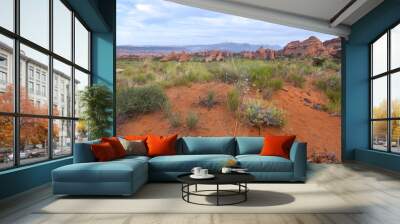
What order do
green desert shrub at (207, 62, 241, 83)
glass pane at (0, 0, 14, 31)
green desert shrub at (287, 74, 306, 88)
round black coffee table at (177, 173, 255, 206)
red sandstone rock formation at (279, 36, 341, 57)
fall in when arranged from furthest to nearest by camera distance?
1. red sandstone rock formation at (279, 36, 341, 57)
2. green desert shrub at (287, 74, 306, 88)
3. green desert shrub at (207, 62, 241, 83)
4. glass pane at (0, 0, 14, 31)
5. round black coffee table at (177, 173, 255, 206)

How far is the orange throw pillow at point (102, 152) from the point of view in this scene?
6026 mm

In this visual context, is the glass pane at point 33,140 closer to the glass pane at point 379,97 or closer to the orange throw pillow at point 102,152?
the orange throw pillow at point 102,152

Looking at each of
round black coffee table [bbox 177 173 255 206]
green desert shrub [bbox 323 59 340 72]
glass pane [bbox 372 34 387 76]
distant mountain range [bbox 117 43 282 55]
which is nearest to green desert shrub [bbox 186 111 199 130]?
distant mountain range [bbox 117 43 282 55]

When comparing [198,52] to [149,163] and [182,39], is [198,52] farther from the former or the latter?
[149,163]

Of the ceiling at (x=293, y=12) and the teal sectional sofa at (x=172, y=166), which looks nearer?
the teal sectional sofa at (x=172, y=166)

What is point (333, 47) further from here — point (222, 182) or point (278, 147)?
point (222, 182)

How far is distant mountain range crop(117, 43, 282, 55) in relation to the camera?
1532 centimetres

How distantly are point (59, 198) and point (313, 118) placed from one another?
1105cm

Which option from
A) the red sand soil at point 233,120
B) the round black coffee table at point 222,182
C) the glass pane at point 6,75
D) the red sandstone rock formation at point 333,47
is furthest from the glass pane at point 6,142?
the red sandstone rock formation at point 333,47

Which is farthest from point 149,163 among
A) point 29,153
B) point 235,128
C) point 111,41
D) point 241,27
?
point 241,27

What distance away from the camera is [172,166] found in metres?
6.41

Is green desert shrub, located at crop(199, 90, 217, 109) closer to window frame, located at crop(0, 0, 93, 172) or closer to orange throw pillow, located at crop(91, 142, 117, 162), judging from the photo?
window frame, located at crop(0, 0, 93, 172)

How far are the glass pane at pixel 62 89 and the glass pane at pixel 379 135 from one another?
6.83 meters

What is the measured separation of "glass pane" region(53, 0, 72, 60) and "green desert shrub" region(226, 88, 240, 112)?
7.35 metres
